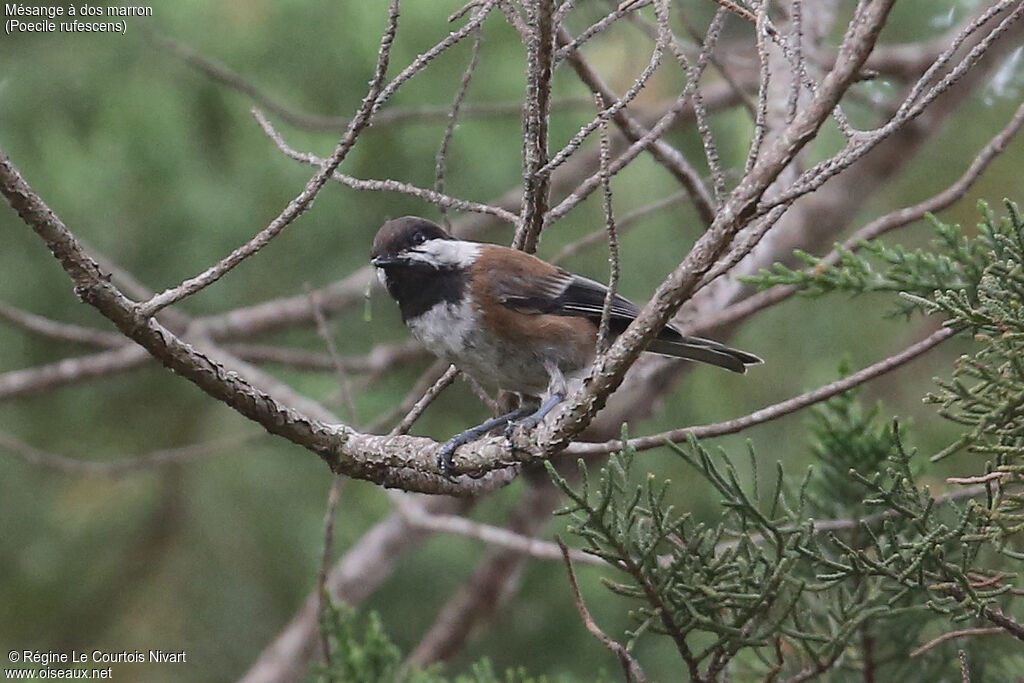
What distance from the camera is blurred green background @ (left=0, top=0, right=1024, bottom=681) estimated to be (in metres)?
6.46

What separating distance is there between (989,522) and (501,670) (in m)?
4.64

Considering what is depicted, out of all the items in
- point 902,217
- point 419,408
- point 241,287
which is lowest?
point 419,408

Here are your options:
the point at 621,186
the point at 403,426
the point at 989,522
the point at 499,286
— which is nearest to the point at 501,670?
the point at 621,186

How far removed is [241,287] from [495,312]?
4.16 meters

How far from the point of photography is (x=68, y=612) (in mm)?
6953

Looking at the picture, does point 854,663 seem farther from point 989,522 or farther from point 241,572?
point 241,572

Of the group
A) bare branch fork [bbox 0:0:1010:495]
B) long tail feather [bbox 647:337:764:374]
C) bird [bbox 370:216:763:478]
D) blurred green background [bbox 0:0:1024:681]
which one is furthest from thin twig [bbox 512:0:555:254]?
blurred green background [bbox 0:0:1024:681]

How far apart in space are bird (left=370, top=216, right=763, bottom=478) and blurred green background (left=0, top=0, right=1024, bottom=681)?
2.81m

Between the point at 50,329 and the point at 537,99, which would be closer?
the point at 537,99

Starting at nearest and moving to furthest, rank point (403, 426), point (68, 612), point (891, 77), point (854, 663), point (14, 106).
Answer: point (403, 426) < point (854, 663) < point (891, 77) < point (14, 106) < point (68, 612)

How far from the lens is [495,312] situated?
11.4 feet

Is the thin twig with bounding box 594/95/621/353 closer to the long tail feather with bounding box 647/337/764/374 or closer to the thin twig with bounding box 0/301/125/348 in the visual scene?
the long tail feather with bounding box 647/337/764/374

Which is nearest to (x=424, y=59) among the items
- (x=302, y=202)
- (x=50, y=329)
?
(x=302, y=202)

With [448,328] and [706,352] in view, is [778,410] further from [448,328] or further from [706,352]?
[448,328]
